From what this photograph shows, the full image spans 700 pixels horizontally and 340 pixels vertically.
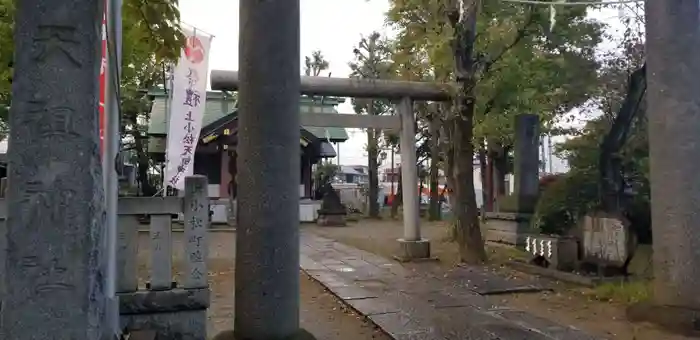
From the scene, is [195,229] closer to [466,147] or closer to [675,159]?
[675,159]

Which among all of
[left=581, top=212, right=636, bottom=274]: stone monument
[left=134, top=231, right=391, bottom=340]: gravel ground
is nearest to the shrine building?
[left=134, top=231, right=391, bottom=340]: gravel ground

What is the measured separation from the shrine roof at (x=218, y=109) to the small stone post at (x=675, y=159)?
12975 millimetres

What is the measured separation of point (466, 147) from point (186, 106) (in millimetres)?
5212

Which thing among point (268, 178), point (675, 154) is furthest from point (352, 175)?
point (268, 178)

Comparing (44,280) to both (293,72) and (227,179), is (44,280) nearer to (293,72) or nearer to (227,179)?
(293,72)

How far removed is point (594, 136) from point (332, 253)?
20.3ft

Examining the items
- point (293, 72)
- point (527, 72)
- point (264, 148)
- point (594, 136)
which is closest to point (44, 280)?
point (264, 148)

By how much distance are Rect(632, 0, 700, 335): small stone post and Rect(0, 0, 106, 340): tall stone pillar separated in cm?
545

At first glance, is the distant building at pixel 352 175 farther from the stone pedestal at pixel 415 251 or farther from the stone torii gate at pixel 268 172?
the stone torii gate at pixel 268 172

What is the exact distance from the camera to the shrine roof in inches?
795

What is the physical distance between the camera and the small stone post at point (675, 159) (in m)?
5.57

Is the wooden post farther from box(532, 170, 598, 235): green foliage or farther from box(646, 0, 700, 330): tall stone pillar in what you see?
box(532, 170, 598, 235): green foliage

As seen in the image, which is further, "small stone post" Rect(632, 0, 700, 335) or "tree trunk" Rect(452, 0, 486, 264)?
"tree trunk" Rect(452, 0, 486, 264)

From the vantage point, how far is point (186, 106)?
1061cm
